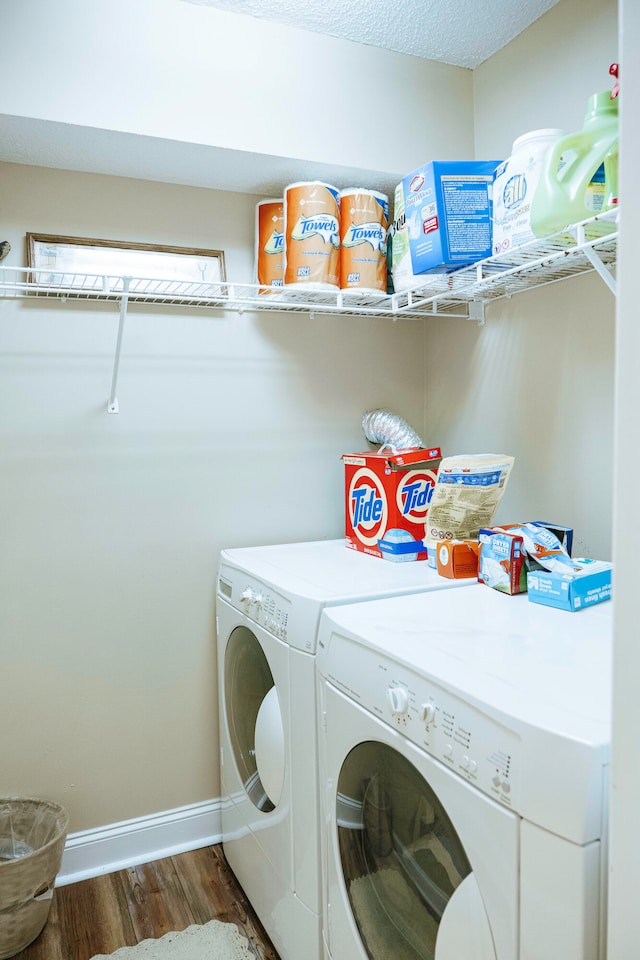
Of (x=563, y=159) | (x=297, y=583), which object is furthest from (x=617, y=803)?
(x=563, y=159)

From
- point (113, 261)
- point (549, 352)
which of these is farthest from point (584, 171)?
point (113, 261)

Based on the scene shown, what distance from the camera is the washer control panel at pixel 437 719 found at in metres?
0.88

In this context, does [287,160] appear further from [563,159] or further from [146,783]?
[146,783]

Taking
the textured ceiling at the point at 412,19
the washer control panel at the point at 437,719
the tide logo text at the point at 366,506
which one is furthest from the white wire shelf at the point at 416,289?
the washer control panel at the point at 437,719

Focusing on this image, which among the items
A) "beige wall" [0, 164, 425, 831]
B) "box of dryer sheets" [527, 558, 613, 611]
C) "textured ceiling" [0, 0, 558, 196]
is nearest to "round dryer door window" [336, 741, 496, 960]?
"box of dryer sheets" [527, 558, 613, 611]

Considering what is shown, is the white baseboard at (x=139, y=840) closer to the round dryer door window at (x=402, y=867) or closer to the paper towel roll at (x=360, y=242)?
the round dryer door window at (x=402, y=867)

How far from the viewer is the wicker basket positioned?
1682mm

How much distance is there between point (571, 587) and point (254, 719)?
3.05 ft

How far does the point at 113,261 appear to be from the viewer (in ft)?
6.59

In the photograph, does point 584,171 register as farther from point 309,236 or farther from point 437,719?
point 437,719

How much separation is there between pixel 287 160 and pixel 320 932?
1.96 metres

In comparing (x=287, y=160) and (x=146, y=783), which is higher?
(x=287, y=160)

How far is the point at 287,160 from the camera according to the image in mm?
1955

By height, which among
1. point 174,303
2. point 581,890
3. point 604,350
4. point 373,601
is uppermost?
point 174,303
